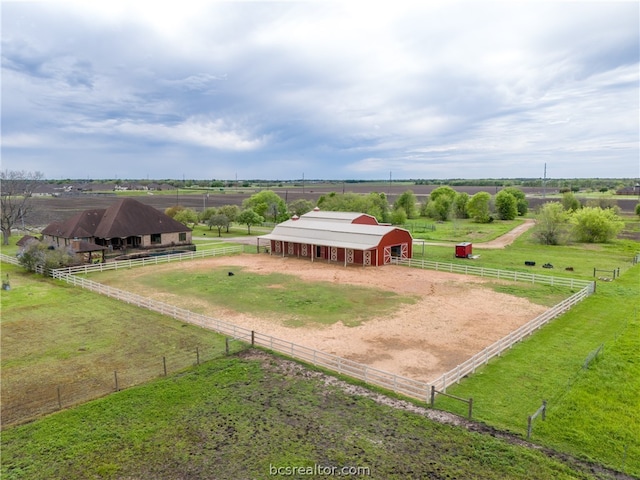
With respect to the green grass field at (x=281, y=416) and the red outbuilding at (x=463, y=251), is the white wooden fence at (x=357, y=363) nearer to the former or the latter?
the green grass field at (x=281, y=416)

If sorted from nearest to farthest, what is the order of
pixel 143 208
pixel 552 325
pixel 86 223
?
pixel 552 325 → pixel 86 223 → pixel 143 208

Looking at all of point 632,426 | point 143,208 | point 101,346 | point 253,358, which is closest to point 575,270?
point 632,426

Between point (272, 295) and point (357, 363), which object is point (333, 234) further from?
point (357, 363)

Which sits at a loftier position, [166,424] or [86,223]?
[86,223]

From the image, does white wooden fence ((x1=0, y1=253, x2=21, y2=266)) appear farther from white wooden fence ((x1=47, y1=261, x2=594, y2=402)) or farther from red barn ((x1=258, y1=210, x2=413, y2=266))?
red barn ((x1=258, y1=210, x2=413, y2=266))

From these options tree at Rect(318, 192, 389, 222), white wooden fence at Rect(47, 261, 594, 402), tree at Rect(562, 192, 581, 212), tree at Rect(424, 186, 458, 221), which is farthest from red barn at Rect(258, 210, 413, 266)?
tree at Rect(562, 192, 581, 212)

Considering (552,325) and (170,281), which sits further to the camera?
(170,281)

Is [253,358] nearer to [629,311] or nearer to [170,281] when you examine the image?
[170,281]

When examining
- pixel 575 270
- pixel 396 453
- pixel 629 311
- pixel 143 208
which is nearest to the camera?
pixel 396 453
